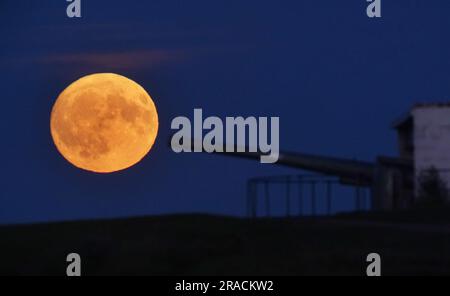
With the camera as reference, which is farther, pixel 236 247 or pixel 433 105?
pixel 433 105

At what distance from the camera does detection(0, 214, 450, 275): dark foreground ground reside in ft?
89.2

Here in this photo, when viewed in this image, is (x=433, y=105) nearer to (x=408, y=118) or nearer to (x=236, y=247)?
(x=408, y=118)

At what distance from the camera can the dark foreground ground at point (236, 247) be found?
27188mm

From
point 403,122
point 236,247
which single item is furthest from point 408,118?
point 236,247

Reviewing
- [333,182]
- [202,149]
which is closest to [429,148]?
[333,182]

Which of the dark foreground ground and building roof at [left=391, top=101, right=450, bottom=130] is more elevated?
building roof at [left=391, top=101, right=450, bottom=130]

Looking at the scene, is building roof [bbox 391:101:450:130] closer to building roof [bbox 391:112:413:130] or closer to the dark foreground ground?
building roof [bbox 391:112:413:130]

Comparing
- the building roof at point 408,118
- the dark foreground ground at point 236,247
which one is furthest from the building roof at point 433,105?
the dark foreground ground at point 236,247

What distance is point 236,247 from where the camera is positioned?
29.9 meters

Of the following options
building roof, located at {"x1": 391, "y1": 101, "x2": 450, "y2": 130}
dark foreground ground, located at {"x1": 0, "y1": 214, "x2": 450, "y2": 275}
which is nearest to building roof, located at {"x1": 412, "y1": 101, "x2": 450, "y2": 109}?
building roof, located at {"x1": 391, "y1": 101, "x2": 450, "y2": 130}

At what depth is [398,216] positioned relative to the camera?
37.1 metres

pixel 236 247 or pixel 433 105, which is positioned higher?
pixel 433 105

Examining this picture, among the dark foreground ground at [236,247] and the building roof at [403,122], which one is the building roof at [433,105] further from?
the dark foreground ground at [236,247]
